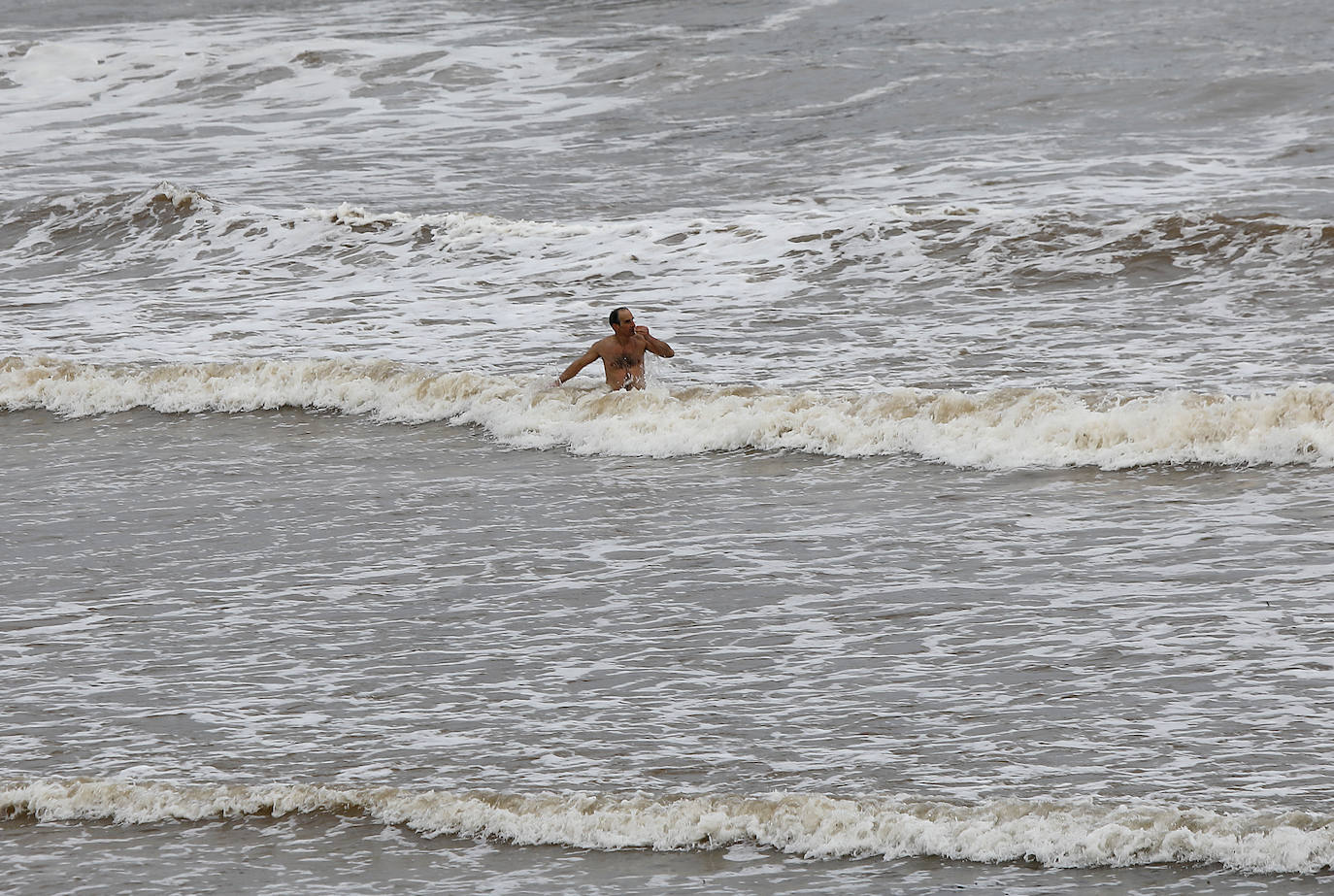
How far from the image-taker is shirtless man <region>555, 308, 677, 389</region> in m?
12.8

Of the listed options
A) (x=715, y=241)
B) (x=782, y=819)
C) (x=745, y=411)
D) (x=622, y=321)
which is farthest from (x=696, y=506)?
(x=715, y=241)

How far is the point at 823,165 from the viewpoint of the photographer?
70.0ft

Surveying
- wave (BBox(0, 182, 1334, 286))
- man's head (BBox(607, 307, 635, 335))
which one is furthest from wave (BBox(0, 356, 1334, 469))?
wave (BBox(0, 182, 1334, 286))

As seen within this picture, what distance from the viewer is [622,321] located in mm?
12531

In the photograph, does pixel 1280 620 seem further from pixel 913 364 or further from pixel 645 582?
pixel 913 364

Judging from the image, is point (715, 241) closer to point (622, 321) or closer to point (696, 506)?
point (622, 321)

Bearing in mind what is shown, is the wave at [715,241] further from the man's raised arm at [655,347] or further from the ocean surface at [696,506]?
the man's raised arm at [655,347]

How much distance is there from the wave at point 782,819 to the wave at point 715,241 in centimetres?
1006

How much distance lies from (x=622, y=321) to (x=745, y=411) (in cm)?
126

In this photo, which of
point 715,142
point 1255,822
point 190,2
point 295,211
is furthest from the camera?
point 190,2

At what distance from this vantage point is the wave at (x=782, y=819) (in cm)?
560

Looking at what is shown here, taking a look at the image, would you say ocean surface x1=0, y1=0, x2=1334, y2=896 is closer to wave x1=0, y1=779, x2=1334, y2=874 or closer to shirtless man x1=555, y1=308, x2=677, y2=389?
wave x1=0, y1=779, x2=1334, y2=874

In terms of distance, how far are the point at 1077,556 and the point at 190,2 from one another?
34088 millimetres

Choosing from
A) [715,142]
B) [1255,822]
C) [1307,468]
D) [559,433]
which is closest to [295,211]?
[715,142]
